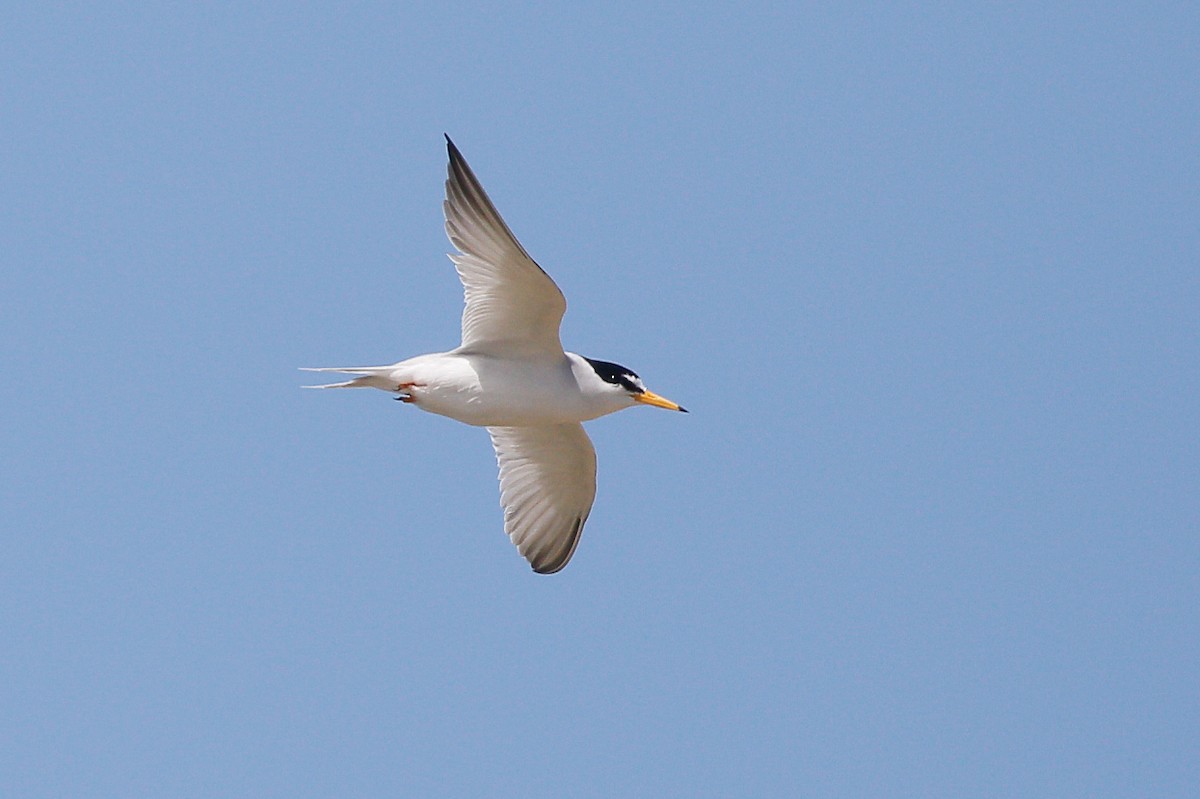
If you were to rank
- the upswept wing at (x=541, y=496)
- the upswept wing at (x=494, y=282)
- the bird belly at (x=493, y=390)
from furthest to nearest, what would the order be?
the upswept wing at (x=541, y=496), the bird belly at (x=493, y=390), the upswept wing at (x=494, y=282)

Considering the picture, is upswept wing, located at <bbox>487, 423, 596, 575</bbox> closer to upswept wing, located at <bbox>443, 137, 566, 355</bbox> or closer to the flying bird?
the flying bird

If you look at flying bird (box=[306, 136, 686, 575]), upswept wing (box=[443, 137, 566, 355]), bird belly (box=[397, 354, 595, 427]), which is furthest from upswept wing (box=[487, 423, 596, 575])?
upswept wing (box=[443, 137, 566, 355])

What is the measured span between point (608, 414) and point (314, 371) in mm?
2187

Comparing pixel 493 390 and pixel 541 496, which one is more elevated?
pixel 493 390

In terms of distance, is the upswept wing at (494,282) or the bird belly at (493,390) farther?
the bird belly at (493,390)

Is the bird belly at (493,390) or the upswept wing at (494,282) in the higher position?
the upswept wing at (494,282)

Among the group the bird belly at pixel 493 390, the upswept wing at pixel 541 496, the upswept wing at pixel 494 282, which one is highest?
the upswept wing at pixel 494 282

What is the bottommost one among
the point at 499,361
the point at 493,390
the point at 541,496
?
the point at 541,496

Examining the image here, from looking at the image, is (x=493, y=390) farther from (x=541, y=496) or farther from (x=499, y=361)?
(x=541, y=496)

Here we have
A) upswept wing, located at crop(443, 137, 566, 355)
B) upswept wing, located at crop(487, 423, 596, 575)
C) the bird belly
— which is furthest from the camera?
upswept wing, located at crop(487, 423, 596, 575)

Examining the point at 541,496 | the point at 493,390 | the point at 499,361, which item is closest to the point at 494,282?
the point at 499,361

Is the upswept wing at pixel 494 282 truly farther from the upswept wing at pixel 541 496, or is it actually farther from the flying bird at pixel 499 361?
the upswept wing at pixel 541 496

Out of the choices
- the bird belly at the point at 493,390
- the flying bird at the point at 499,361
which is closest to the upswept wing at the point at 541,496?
the flying bird at the point at 499,361

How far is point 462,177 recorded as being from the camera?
1100 cm
